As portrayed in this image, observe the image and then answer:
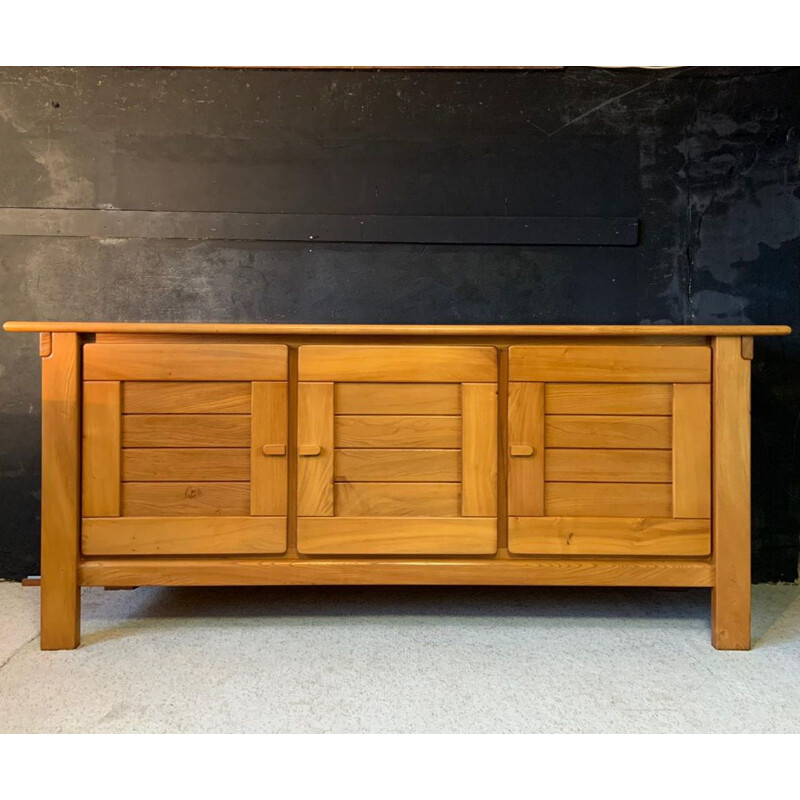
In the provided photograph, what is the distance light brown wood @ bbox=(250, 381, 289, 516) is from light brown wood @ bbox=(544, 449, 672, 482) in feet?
2.39

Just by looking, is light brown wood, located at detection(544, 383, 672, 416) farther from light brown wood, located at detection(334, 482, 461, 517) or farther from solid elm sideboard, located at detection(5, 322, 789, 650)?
light brown wood, located at detection(334, 482, 461, 517)

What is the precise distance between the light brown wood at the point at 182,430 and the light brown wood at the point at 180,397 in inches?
0.6

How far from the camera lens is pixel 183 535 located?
1414 mm

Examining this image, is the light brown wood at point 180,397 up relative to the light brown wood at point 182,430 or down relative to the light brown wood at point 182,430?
up

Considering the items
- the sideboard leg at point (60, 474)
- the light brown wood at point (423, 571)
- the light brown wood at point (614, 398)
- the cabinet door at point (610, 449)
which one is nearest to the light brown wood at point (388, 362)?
the cabinet door at point (610, 449)

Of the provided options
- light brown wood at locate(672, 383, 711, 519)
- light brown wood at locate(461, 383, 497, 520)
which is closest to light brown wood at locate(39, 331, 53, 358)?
light brown wood at locate(461, 383, 497, 520)

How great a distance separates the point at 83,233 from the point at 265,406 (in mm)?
1076

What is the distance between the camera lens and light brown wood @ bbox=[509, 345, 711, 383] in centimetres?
142

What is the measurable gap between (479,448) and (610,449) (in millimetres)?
333

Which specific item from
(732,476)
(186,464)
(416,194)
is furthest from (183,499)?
(732,476)

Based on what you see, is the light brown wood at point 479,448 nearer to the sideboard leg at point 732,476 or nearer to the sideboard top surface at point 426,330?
the sideboard top surface at point 426,330

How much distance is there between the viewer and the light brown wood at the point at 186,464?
4.65 feet

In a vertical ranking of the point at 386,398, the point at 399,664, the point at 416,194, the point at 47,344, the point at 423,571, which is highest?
the point at 416,194

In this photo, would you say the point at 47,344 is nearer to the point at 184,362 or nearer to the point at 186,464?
the point at 184,362
